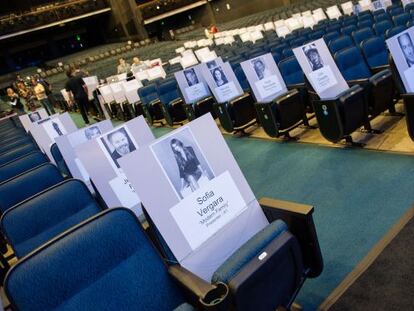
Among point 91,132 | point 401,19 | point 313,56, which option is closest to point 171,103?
point 313,56

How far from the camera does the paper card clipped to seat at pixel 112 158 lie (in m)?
1.97

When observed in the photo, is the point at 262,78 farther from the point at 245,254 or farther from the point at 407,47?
the point at 245,254

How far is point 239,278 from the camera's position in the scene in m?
1.22

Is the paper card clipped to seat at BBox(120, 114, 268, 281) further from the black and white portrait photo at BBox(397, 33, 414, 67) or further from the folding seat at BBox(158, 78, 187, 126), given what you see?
the folding seat at BBox(158, 78, 187, 126)

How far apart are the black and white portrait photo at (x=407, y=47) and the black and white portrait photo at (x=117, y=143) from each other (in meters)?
2.12

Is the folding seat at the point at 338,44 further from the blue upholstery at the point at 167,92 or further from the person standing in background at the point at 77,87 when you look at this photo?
the person standing in background at the point at 77,87

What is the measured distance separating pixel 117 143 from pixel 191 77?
10.8 feet

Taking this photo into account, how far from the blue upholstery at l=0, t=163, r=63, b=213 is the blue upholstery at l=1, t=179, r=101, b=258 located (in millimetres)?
521

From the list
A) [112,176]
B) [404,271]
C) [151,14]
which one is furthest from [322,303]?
[151,14]

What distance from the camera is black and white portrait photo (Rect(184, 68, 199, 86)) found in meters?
5.08

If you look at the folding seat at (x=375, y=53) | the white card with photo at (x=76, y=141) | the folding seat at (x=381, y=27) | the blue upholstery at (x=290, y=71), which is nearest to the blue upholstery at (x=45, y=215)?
the white card with photo at (x=76, y=141)

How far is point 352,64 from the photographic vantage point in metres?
3.84

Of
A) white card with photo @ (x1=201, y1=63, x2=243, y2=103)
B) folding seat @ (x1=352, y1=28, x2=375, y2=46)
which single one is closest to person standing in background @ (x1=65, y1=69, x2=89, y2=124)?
white card with photo @ (x1=201, y1=63, x2=243, y2=103)

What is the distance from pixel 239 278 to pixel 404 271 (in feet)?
3.44
